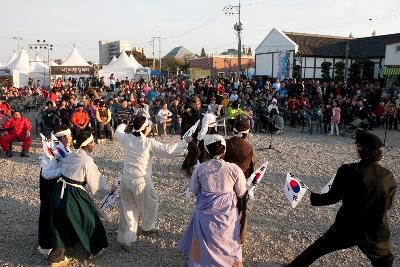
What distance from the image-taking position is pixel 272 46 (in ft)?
111

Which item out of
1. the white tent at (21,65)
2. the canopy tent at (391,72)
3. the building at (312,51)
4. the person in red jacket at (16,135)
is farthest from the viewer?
the building at (312,51)

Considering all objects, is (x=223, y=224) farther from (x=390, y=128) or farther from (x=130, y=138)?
(x=390, y=128)

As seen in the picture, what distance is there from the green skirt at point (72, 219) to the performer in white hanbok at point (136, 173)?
449mm

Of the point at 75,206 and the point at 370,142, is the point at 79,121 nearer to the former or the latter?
the point at 75,206

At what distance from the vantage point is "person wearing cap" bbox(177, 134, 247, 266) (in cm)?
343

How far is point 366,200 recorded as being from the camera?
3.18 m

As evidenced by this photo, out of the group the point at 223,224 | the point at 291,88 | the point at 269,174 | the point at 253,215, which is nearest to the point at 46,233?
the point at 223,224

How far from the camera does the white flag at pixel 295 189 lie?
12.8 feet

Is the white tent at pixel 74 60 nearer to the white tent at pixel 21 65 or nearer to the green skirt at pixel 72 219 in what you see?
the white tent at pixel 21 65

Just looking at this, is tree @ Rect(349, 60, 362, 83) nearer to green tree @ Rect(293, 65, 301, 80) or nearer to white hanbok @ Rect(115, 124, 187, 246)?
green tree @ Rect(293, 65, 301, 80)

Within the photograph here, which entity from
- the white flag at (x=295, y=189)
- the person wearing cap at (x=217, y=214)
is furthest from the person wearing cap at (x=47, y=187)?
the white flag at (x=295, y=189)

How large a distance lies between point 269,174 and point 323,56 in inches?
1032

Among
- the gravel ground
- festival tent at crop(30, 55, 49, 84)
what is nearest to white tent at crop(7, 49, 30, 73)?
festival tent at crop(30, 55, 49, 84)

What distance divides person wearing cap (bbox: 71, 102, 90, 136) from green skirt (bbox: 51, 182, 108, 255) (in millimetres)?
6679
